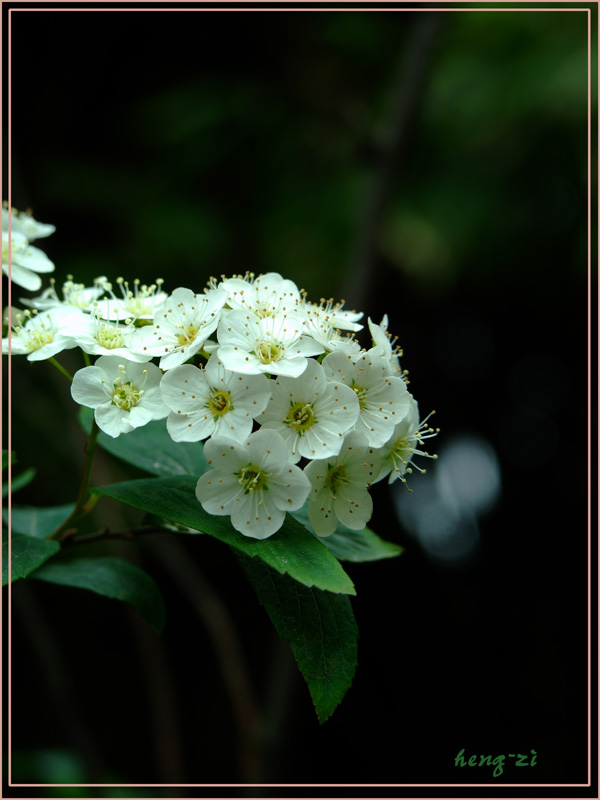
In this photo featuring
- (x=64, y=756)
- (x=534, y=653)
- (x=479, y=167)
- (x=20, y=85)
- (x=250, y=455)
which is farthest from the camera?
(x=20, y=85)

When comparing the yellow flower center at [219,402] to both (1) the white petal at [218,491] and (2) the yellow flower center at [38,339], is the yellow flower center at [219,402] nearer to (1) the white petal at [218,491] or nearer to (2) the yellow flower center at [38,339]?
(1) the white petal at [218,491]

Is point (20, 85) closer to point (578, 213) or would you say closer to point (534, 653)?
point (578, 213)

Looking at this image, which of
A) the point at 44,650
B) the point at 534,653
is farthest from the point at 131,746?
the point at 534,653

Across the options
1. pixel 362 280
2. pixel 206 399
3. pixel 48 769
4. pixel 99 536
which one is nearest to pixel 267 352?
pixel 206 399

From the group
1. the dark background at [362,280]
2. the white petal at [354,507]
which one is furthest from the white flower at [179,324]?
the dark background at [362,280]

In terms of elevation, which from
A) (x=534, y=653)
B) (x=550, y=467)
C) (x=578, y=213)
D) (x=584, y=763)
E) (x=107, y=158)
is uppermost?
(x=107, y=158)

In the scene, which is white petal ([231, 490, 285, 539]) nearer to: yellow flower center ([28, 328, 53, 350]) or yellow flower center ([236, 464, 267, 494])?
yellow flower center ([236, 464, 267, 494])

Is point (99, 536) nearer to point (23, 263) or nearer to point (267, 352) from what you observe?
point (267, 352)
